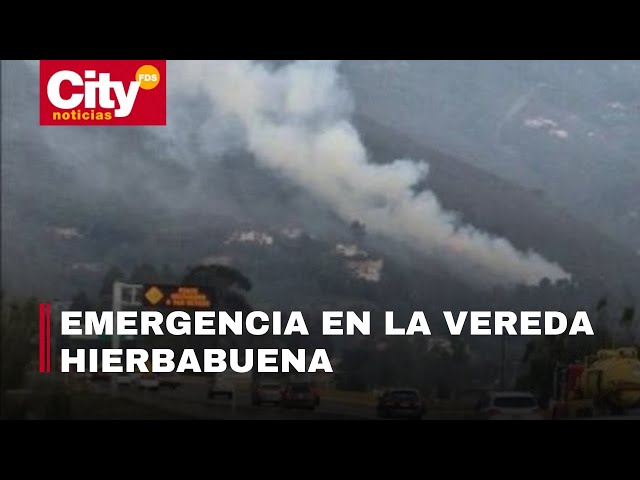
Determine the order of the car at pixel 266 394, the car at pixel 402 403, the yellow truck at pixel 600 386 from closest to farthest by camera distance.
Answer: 1. the car at pixel 266 394
2. the car at pixel 402 403
3. the yellow truck at pixel 600 386

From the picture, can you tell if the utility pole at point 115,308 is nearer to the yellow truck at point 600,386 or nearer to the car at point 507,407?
the car at point 507,407

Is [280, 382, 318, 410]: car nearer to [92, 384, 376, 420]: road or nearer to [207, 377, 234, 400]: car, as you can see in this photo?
[92, 384, 376, 420]: road

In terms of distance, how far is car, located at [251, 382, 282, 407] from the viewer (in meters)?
26.5

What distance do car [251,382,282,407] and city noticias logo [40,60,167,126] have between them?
3643mm

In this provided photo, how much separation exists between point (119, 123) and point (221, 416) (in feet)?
13.1

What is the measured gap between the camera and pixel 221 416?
26688mm

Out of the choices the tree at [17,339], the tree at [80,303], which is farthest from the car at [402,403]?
the tree at [17,339]

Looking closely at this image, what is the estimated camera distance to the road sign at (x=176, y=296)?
1050 inches

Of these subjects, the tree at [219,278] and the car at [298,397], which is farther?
the tree at [219,278]

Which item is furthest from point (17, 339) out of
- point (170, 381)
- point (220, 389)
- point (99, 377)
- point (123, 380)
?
point (220, 389)

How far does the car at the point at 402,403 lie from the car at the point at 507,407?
779mm

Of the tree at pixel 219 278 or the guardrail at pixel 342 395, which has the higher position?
the tree at pixel 219 278
